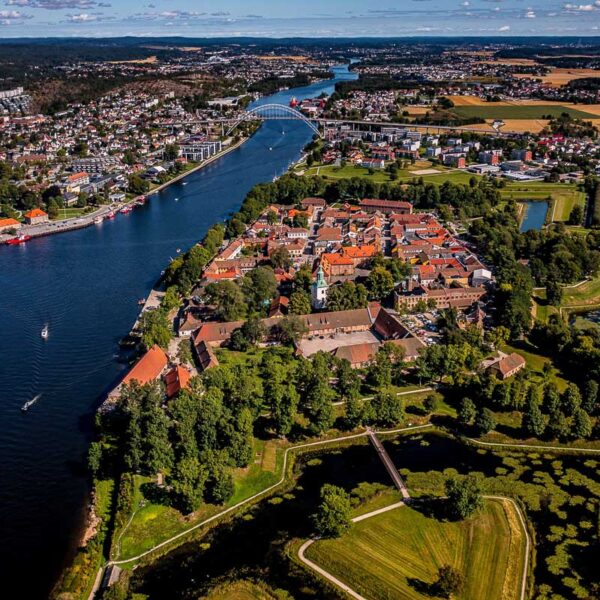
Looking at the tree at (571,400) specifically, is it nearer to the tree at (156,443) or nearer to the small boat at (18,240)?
the tree at (156,443)

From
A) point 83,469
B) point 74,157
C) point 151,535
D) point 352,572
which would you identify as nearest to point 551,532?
point 352,572

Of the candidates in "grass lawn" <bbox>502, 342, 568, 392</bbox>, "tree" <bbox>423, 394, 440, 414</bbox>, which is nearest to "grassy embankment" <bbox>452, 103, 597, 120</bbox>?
"grass lawn" <bbox>502, 342, 568, 392</bbox>

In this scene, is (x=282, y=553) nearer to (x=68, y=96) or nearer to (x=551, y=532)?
(x=551, y=532)

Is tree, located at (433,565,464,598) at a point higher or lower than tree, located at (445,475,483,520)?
lower

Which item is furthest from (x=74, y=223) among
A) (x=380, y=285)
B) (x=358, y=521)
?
(x=358, y=521)

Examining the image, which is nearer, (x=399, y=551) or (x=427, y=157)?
(x=399, y=551)

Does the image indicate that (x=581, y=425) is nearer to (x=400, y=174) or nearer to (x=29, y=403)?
(x=29, y=403)

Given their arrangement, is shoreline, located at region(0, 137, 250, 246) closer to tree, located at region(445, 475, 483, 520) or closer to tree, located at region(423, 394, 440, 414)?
tree, located at region(423, 394, 440, 414)
